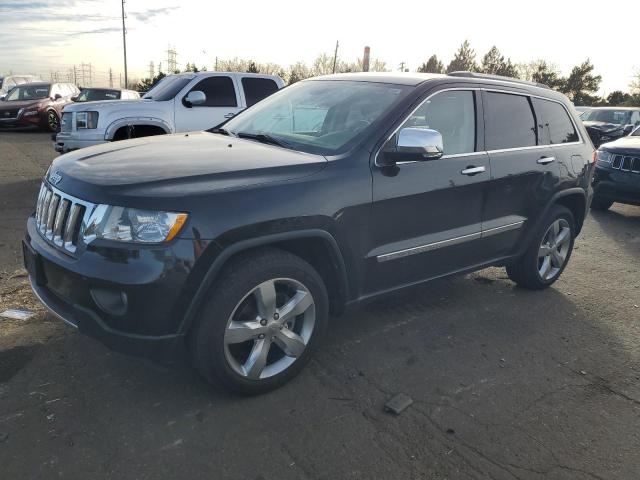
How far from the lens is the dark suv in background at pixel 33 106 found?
56.1 ft

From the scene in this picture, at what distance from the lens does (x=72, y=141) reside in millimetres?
8281

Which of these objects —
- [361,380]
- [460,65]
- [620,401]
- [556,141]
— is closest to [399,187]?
[361,380]

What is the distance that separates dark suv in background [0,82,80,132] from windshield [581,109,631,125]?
18.1 meters

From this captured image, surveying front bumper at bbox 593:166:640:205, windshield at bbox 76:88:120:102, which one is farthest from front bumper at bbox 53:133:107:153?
windshield at bbox 76:88:120:102

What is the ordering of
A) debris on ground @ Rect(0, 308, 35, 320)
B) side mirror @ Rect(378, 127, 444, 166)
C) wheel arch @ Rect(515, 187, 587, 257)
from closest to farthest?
1. side mirror @ Rect(378, 127, 444, 166)
2. debris on ground @ Rect(0, 308, 35, 320)
3. wheel arch @ Rect(515, 187, 587, 257)

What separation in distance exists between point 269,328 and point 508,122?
8.54 ft

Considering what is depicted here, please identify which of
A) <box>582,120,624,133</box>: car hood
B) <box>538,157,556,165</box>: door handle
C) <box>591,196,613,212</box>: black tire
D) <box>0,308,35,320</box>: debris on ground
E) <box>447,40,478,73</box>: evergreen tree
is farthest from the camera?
<box>447,40,478,73</box>: evergreen tree

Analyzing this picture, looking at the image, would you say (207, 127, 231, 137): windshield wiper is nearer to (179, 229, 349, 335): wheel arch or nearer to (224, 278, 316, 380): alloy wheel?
(179, 229, 349, 335): wheel arch

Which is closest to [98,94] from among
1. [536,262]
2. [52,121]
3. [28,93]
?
[52,121]

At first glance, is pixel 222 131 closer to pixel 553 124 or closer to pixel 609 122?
pixel 553 124

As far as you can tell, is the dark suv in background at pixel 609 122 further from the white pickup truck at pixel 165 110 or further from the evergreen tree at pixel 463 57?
the evergreen tree at pixel 463 57

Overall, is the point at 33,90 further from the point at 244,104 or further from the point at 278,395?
the point at 278,395

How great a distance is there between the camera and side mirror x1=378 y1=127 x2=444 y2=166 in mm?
3078

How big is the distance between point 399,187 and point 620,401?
1.85m
